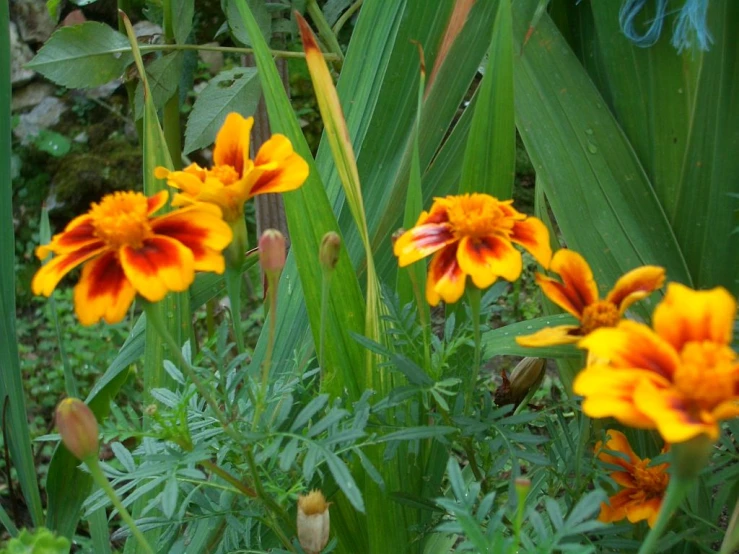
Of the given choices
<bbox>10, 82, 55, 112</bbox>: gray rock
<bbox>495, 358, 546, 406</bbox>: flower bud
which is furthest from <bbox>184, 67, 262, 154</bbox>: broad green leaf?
<bbox>10, 82, 55, 112</bbox>: gray rock

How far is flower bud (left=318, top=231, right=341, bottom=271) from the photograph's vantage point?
418 mm

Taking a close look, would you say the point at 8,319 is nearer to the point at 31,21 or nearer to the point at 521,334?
the point at 521,334

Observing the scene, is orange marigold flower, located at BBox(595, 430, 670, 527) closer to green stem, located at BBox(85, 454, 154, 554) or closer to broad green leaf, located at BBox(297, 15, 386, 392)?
broad green leaf, located at BBox(297, 15, 386, 392)

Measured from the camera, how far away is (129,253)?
362mm

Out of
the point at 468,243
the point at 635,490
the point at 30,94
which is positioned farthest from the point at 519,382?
the point at 30,94

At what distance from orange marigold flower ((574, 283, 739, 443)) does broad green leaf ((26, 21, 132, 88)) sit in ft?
2.20

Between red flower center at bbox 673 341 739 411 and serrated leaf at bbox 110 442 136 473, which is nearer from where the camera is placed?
red flower center at bbox 673 341 739 411

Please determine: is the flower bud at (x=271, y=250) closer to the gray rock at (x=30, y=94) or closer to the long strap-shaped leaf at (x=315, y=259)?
the long strap-shaped leaf at (x=315, y=259)

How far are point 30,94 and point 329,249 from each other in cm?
225

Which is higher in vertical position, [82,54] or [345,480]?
[82,54]

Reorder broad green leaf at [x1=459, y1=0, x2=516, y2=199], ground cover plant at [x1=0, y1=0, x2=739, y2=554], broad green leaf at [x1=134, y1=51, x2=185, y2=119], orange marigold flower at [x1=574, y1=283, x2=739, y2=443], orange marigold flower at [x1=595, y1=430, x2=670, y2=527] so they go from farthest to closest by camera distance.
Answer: broad green leaf at [x1=134, y1=51, x2=185, y2=119]
broad green leaf at [x1=459, y1=0, x2=516, y2=199]
orange marigold flower at [x1=595, y1=430, x2=670, y2=527]
ground cover plant at [x1=0, y1=0, x2=739, y2=554]
orange marigold flower at [x1=574, y1=283, x2=739, y2=443]

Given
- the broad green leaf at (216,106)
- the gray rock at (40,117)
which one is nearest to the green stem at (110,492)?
the broad green leaf at (216,106)

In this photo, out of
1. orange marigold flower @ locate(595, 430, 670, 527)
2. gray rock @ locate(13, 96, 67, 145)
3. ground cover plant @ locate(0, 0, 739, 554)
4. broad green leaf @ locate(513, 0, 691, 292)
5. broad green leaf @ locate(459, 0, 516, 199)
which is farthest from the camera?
gray rock @ locate(13, 96, 67, 145)

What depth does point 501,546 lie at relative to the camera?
344 mm
